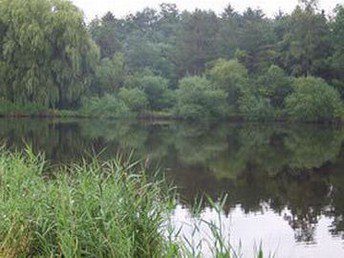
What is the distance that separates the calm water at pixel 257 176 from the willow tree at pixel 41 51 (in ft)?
30.9

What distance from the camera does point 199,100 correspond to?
4175cm

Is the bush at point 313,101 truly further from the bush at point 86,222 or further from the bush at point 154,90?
the bush at point 86,222

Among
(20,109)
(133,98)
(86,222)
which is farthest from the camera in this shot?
(133,98)

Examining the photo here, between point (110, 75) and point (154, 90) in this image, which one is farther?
point (154, 90)

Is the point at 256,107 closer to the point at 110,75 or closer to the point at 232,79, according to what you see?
the point at 232,79

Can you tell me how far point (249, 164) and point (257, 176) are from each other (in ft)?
8.56

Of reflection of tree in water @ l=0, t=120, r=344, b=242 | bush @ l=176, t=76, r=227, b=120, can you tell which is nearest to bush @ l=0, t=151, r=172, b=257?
reflection of tree in water @ l=0, t=120, r=344, b=242

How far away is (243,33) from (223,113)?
8.40m

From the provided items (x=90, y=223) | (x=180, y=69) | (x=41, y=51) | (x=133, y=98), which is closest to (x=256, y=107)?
(x=133, y=98)

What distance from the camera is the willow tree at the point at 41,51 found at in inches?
1448

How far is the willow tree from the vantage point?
3678cm

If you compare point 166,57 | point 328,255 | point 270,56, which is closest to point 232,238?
point 328,255

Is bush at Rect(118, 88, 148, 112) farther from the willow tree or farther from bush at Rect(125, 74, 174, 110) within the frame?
the willow tree

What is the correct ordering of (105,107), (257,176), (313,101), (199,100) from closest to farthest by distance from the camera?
(257,176), (313,101), (105,107), (199,100)
